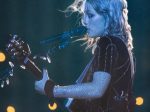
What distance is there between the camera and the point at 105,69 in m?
1.70

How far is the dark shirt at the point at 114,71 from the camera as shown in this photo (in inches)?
67.8

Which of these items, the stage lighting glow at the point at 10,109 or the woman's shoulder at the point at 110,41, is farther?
the stage lighting glow at the point at 10,109

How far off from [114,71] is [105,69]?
0.17 feet

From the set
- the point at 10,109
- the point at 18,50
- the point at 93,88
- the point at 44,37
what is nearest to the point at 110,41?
the point at 93,88

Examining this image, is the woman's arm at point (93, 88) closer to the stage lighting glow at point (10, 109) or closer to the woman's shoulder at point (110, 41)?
the woman's shoulder at point (110, 41)

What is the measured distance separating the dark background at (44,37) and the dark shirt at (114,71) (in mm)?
1762

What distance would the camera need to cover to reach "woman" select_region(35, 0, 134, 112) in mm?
1714

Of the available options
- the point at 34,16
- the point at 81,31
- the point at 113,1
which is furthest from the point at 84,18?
the point at 34,16

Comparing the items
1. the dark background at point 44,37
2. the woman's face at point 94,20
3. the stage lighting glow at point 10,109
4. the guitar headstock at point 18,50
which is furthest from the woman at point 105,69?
the stage lighting glow at point 10,109

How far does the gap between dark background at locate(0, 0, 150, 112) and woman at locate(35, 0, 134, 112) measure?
67.1 inches

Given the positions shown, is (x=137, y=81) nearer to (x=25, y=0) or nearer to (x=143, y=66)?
(x=143, y=66)

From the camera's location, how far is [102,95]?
1.72 meters

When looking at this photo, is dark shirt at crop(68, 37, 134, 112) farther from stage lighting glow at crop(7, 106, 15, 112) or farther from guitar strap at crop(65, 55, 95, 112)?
stage lighting glow at crop(7, 106, 15, 112)

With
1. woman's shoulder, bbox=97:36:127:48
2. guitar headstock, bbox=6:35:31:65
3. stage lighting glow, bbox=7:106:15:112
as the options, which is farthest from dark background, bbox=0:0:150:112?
woman's shoulder, bbox=97:36:127:48
